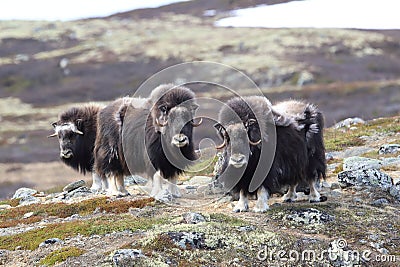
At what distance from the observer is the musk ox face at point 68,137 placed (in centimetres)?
1061

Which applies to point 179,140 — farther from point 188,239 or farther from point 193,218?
point 188,239

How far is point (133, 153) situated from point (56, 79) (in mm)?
43845

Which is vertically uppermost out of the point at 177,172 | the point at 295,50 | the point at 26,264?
the point at 295,50

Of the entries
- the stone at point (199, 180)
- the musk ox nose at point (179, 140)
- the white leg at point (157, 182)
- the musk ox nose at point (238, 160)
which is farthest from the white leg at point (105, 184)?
the musk ox nose at point (238, 160)

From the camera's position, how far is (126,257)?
238 inches

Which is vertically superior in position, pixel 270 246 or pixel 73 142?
pixel 73 142

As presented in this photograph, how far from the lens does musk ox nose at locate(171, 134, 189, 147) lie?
26.7 ft

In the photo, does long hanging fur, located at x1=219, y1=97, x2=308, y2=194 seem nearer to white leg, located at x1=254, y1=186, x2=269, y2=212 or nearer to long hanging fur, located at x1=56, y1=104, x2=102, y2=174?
white leg, located at x1=254, y1=186, x2=269, y2=212

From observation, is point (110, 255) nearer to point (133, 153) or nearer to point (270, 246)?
point (270, 246)

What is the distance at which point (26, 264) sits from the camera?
648cm

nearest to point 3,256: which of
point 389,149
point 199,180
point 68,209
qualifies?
point 68,209

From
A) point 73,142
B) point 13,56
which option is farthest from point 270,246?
point 13,56

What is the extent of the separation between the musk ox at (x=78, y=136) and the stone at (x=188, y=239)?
418 cm

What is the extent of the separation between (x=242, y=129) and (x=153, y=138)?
1635 millimetres
